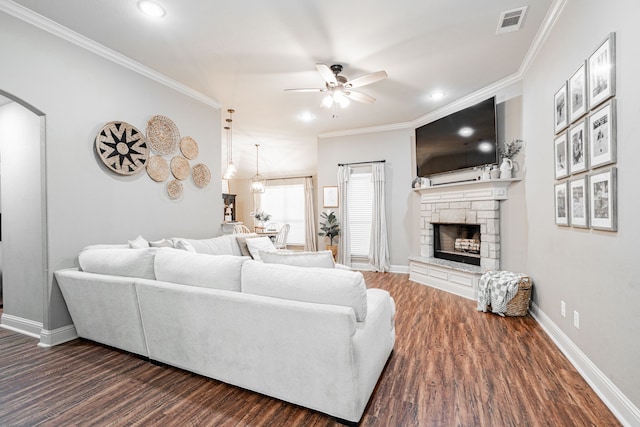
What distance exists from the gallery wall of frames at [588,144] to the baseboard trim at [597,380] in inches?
37.7

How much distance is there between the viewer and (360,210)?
6.30 meters

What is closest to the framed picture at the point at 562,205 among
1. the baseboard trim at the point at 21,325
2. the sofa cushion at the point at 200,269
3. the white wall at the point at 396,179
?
the sofa cushion at the point at 200,269

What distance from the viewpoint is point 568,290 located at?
8.24 feet

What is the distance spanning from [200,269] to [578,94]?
3.08 meters

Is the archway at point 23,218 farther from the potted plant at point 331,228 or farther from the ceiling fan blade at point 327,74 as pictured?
the potted plant at point 331,228

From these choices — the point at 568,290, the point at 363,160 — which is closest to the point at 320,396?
the point at 568,290

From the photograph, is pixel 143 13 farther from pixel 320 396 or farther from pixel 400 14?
pixel 320 396

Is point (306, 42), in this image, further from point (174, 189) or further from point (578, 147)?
point (578, 147)

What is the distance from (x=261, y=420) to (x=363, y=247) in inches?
189

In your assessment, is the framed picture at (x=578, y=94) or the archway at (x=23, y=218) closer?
the framed picture at (x=578, y=94)

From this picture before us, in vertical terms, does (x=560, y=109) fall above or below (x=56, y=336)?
above

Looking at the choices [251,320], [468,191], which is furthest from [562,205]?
[251,320]

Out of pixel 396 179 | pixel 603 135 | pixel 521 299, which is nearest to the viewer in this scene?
pixel 603 135

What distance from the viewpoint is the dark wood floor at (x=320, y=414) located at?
1723mm
